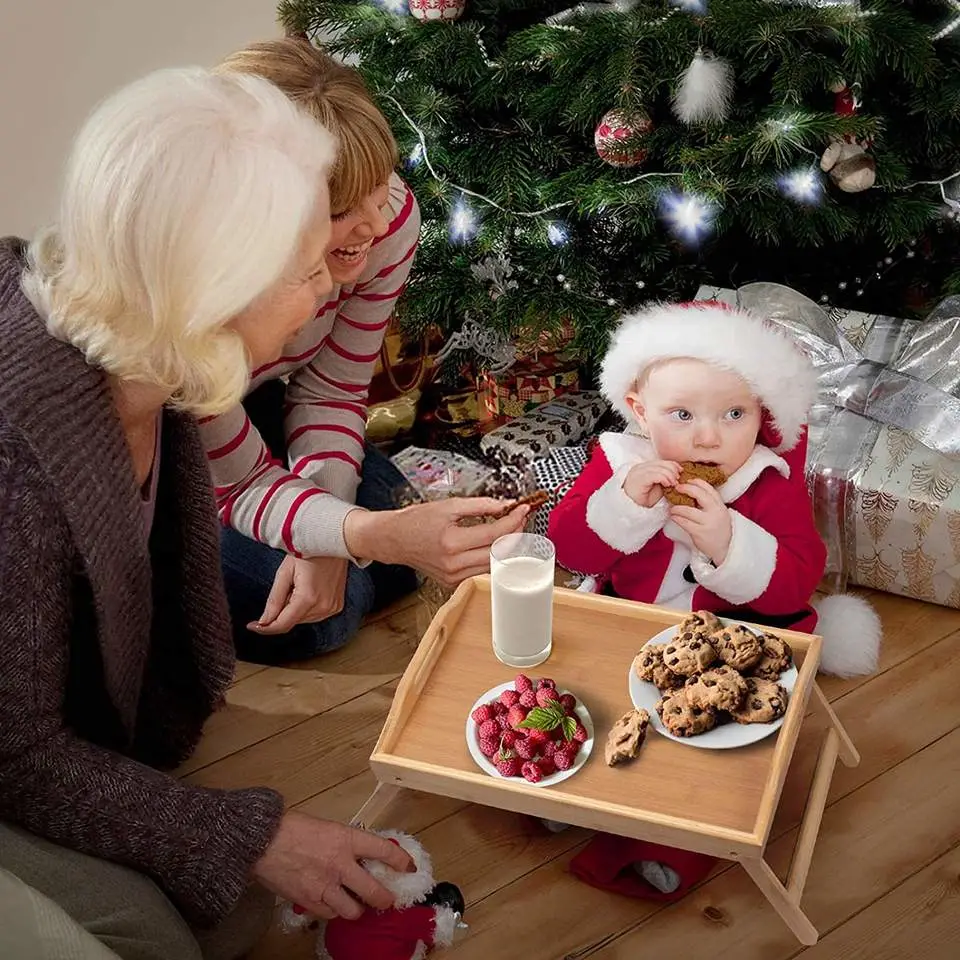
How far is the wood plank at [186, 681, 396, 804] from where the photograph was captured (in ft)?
5.47

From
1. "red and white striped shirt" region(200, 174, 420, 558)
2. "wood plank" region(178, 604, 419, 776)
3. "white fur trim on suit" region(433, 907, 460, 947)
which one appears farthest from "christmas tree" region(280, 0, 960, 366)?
"white fur trim on suit" region(433, 907, 460, 947)

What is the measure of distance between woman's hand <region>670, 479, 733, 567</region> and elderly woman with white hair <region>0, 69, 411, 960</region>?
566 mm

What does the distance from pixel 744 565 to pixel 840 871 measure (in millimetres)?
402

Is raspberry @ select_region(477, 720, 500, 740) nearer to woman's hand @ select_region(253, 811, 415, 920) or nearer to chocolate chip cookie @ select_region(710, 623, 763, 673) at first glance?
woman's hand @ select_region(253, 811, 415, 920)

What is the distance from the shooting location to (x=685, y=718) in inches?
50.4

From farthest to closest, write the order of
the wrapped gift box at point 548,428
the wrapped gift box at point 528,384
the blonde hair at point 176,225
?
the wrapped gift box at point 528,384, the wrapped gift box at point 548,428, the blonde hair at point 176,225

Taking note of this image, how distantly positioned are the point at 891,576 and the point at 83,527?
1.37 meters

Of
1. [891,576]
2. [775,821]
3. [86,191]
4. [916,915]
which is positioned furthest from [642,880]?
[86,191]

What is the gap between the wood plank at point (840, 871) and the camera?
1387 mm

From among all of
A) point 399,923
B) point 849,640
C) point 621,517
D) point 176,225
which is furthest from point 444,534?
point 849,640

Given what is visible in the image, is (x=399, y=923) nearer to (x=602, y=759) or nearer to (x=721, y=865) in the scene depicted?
(x=602, y=759)

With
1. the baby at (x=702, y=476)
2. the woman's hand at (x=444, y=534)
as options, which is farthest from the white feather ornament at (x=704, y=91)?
the woman's hand at (x=444, y=534)

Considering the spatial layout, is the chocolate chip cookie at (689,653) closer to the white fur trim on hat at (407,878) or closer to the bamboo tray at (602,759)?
the bamboo tray at (602,759)

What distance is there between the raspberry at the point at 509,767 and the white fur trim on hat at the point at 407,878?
178 millimetres
